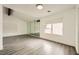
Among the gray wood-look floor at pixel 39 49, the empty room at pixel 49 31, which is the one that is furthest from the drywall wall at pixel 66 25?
the gray wood-look floor at pixel 39 49

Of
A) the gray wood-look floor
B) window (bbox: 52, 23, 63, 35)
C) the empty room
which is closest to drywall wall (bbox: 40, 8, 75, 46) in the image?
the empty room

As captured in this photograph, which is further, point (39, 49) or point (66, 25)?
point (66, 25)

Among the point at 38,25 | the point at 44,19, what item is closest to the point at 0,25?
the point at 38,25

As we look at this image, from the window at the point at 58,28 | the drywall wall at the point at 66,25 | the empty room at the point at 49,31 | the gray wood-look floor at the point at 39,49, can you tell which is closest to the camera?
the gray wood-look floor at the point at 39,49

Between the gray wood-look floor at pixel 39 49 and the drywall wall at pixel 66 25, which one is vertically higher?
the drywall wall at pixel 66 25

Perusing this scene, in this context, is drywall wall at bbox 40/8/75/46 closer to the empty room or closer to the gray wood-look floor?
the empty room

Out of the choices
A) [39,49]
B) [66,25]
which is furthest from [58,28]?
[39,49]

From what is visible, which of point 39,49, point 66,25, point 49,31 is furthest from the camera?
point 49,31

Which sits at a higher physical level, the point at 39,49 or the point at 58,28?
the point at 58,28

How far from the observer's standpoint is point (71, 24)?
254 cm

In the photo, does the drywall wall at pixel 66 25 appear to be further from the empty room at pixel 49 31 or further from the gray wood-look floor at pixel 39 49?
the gray wood-look floor at pixel 39 49

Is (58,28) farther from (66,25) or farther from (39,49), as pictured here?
(39,49)

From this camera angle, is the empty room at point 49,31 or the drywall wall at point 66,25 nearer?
the empty room at point 49,31
